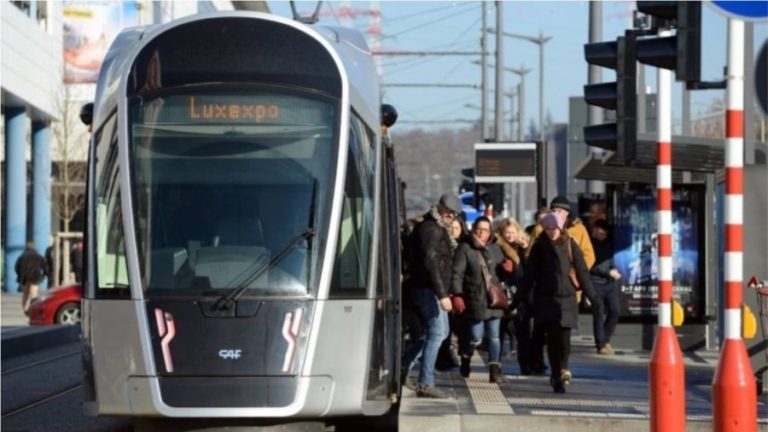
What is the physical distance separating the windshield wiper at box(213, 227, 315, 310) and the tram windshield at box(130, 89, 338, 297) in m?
0.01

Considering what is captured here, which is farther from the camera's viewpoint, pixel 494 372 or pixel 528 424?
pixel 494 372

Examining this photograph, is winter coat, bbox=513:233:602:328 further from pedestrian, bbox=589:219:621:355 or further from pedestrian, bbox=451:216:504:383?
pedestrian, bbox=589:219:621:355

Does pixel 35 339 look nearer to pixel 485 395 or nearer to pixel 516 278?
pixel 516 278

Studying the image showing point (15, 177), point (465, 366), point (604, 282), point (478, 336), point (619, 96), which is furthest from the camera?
point (15, 177)

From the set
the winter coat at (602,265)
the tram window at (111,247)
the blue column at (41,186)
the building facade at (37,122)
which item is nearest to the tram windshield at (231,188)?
the tram window at (111,247)

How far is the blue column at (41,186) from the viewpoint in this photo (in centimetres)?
5528

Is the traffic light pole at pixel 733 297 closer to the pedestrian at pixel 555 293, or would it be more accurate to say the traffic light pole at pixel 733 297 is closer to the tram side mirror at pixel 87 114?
the tram side mirror at pixel 87 114

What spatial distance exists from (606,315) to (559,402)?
22.9 feet

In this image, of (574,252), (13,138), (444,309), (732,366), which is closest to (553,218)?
(574,252)

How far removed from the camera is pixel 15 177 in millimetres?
51125

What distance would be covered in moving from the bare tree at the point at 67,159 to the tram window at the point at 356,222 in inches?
1542

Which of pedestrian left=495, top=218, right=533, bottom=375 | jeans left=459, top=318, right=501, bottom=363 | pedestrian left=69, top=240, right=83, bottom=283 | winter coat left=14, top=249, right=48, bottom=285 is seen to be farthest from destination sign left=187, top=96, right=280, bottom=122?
winter coat left=14, top=249, right=48, bottom=285

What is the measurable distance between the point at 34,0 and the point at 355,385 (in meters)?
41.5

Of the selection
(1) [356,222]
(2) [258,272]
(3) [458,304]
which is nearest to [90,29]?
(3) [458,304]
